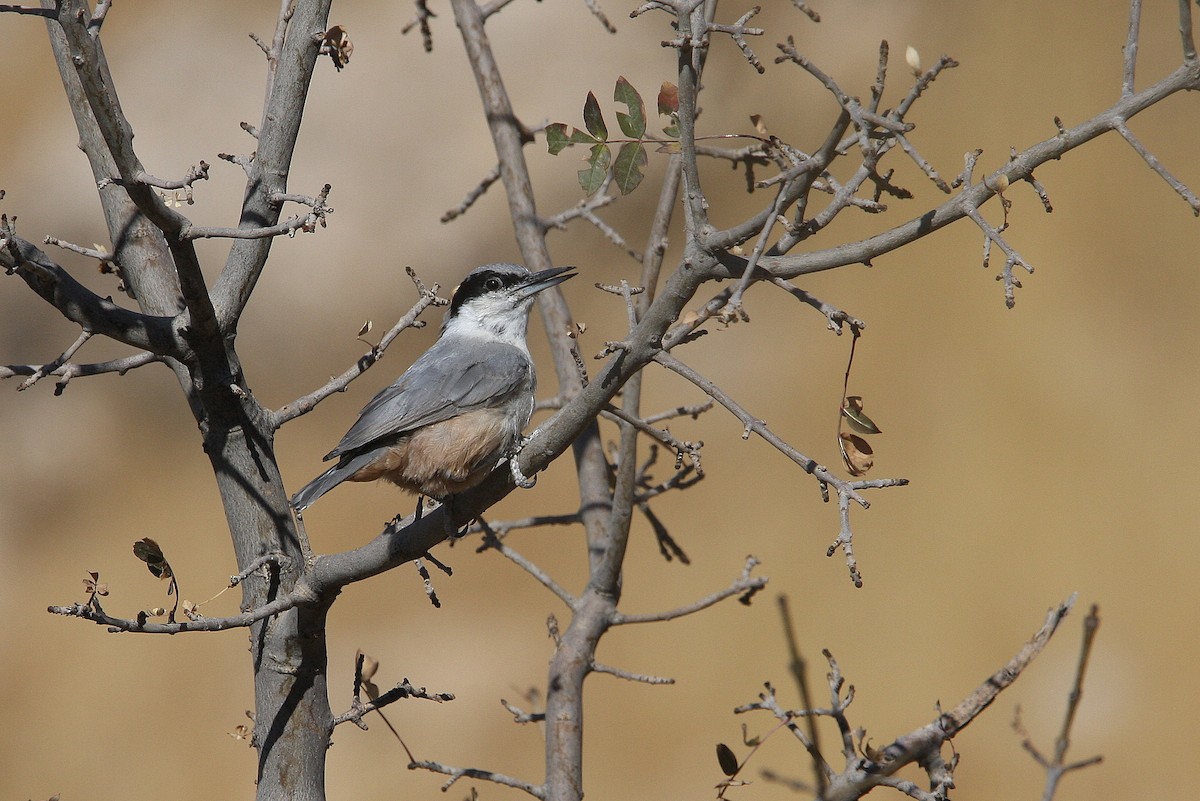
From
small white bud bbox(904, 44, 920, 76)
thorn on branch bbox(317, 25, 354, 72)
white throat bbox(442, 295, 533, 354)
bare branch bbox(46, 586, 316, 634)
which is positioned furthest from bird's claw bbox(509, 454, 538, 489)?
white throat bbox(442, 295, 533, 354)

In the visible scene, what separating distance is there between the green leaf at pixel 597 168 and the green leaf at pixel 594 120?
30 millimetres

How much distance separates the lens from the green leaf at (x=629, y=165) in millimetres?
2748

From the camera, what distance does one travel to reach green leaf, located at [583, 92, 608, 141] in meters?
2.74

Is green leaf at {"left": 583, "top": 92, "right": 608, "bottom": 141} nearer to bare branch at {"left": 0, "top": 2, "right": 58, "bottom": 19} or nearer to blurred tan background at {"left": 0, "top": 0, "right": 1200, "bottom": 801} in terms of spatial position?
bare branch at {"left": 0, "top": 2, "right": 58, "bottom": 19}

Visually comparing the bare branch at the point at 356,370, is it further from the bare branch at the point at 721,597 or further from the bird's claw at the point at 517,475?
the bare branch at the point at 721,597

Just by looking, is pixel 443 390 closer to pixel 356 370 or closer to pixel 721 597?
pixel 356 370

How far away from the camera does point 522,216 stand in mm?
4672

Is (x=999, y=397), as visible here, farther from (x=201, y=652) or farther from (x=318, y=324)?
(x=201, y=652)

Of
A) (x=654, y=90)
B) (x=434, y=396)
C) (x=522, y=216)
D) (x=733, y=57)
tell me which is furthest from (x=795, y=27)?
(x=434, y=396)

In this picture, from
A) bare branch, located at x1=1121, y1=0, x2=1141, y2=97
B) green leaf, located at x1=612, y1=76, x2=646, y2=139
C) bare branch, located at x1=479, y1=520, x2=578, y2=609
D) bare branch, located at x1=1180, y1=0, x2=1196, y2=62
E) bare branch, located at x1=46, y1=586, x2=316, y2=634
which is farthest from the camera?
bare branch, located at x1=479, y1=520, x2=578, y2=609

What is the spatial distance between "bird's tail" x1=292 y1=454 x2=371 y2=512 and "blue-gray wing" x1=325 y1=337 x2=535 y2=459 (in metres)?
0.05

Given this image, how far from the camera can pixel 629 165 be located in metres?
2.76

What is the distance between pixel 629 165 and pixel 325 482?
A: 1.49 m

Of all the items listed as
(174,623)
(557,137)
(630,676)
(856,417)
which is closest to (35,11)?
(557,137)
